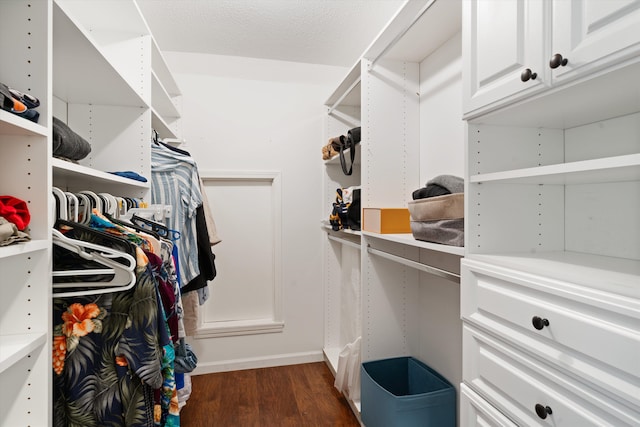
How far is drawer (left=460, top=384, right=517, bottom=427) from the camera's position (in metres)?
0.90

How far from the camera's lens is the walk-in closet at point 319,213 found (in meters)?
0.76

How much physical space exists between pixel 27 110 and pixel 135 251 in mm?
454

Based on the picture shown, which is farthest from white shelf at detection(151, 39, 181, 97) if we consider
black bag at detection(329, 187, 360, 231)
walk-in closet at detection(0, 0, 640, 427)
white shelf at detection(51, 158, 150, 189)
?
black bag at detection(329, 187, 360, 231)

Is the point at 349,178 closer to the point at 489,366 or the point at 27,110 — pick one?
the point at 489,366

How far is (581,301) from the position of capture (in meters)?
0.67

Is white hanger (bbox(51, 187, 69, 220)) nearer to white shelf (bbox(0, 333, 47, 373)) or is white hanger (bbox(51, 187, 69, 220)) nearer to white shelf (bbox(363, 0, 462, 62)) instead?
white shelf (bbox(0, 333, 47, 373))

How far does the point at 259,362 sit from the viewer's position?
8.74ft

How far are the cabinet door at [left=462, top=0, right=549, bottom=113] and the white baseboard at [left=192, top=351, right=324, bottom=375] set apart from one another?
2400 mm

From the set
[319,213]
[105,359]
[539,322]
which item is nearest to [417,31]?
[539,322]

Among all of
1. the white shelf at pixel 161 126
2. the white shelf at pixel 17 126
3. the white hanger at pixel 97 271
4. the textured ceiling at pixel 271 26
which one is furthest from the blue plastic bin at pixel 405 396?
the textured ceiling at pixel 271 26

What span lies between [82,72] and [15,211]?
0.77m

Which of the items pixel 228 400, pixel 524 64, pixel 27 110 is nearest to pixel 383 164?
pixel 524 64

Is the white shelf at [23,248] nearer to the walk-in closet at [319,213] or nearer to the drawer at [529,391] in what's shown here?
the walk-in closet at [319,213]

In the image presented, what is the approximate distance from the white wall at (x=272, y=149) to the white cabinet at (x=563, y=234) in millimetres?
1806
